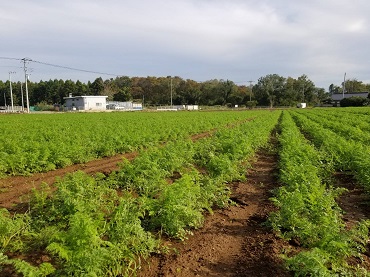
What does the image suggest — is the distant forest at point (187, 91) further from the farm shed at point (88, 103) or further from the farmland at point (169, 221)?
the farmland at point (169, 221)

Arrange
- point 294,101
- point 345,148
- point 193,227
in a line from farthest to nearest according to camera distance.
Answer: point 294,101, point 345,148, point 193,227

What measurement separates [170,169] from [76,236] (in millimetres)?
5799

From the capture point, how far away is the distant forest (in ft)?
399

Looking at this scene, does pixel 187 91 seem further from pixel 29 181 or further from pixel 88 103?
pixel 29 181

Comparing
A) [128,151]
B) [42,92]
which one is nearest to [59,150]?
[128,151]

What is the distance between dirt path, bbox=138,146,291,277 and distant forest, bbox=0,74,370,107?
368 feet

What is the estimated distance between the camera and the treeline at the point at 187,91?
122 metres

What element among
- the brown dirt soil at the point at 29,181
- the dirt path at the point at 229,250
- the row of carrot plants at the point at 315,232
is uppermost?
the row of carrot plants at the point at 315,232

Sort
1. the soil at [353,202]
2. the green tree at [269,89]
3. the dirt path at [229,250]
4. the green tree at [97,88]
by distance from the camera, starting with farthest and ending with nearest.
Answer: the green tree at [97,88] → the green tree at [269,89] → the soil at [353,202] → the dirt path at [229,250]

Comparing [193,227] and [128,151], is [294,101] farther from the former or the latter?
[193,227]

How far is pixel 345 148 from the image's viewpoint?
11453 mm

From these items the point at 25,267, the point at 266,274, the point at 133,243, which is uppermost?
the point at 25,267

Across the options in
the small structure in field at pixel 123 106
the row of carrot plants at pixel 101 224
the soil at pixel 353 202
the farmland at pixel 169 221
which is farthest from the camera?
the small structure in field at pixel 123 106

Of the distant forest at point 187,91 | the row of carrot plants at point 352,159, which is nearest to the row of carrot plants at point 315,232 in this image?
the row of carrot plants at point 352,159
